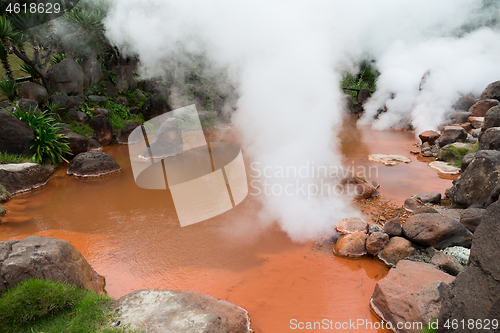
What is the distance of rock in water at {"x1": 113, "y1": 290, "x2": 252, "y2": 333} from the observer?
284 cm

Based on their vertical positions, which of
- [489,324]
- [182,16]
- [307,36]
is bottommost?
[489,324]

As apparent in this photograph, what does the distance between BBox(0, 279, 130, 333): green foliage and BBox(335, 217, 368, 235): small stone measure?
376cm

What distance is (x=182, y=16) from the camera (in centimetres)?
748

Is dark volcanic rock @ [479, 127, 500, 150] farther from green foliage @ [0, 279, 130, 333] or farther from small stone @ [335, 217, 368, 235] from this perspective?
green foliage @ [0, 279, 130, 333]

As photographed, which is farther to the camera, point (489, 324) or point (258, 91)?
point (258, 91)

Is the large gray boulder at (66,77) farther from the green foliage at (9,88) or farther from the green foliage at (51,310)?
the green foliage at (51,310)

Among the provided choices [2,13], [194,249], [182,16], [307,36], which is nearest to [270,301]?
[194,249]

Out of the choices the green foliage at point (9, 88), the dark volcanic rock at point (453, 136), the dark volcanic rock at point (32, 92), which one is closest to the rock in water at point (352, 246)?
the dark volcanic rock at point (453, 136)

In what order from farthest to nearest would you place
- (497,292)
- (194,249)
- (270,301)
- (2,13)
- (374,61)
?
(374,61) → (2,13) → (194,249) → (270,301) → (497,292)

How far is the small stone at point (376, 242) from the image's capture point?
180 inches

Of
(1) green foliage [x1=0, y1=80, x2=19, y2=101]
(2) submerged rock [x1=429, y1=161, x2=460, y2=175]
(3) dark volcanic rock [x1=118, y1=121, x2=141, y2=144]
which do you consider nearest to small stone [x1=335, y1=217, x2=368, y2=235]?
(2) submerged rock [x1=429, y1=161, x2=460, y2=175]

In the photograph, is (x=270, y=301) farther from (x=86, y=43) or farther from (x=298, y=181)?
(x=86, y=43)

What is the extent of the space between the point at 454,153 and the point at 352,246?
7848mm

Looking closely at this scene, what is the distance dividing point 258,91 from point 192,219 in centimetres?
323
